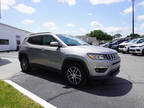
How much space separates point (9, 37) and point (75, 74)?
23972mm

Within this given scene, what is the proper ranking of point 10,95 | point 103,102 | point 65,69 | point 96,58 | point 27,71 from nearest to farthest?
point 103,102 → point 10,95 → point 96,58 → point 65,69 → point 27,71

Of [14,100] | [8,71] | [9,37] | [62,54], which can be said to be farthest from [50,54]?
[9,37]

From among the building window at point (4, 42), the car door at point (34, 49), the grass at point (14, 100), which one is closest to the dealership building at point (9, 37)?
the building window at point (4, 42)

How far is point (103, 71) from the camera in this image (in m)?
3.07

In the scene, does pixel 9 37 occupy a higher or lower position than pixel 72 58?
higher

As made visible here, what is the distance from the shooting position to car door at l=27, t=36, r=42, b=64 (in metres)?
4.44

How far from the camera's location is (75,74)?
3410mm

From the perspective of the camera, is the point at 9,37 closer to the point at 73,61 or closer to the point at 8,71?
the point at 8,71

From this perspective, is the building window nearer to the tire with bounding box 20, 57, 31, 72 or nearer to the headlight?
the tire with bounding box 20, 57, 31, 72

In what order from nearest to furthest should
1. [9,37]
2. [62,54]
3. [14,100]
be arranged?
[14,100]
[62,54]
[9,37]

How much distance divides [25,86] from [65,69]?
4.76ft

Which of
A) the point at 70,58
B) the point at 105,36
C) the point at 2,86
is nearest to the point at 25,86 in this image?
the point at 2,86

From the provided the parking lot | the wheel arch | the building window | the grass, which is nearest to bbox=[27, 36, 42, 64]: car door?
the parking lot

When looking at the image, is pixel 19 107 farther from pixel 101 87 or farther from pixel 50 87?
pixel 101 87
